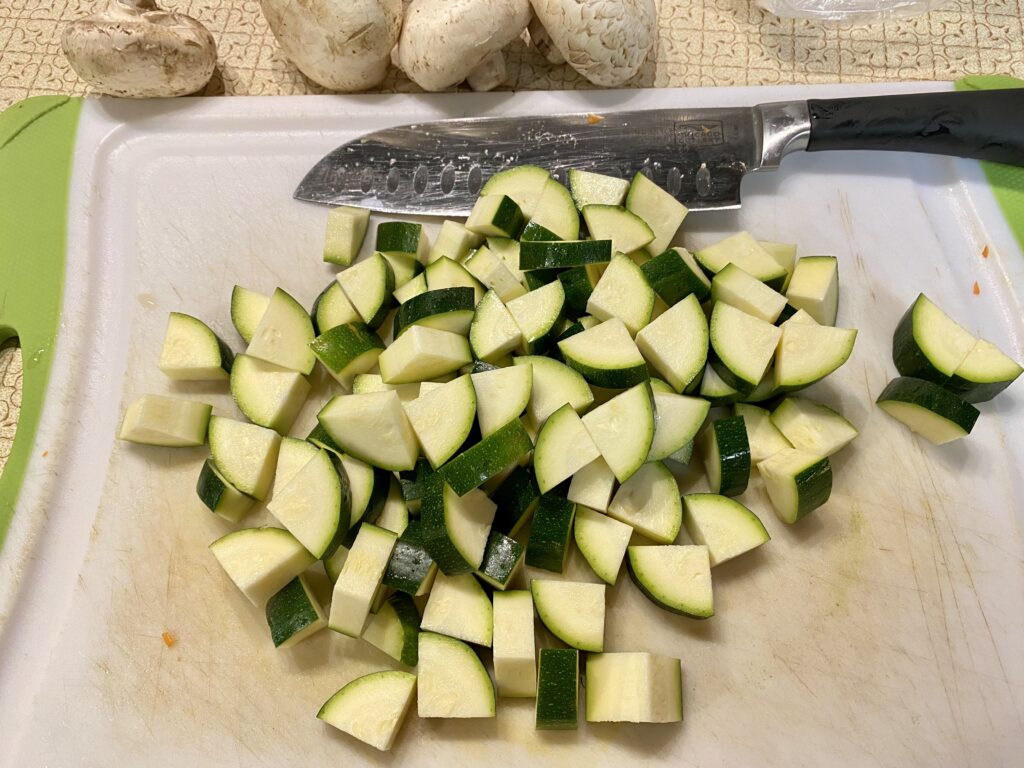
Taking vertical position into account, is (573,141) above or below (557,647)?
above

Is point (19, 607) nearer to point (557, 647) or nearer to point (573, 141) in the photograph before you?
point (557, 647)

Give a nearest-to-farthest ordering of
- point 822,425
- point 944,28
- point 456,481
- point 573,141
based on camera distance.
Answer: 1. point 456,481
2. point 822,425
3. point 573,141
4. point 944,28

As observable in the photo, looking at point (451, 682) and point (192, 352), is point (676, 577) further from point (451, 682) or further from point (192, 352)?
point (192, 352)

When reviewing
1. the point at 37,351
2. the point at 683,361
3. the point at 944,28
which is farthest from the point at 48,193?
the point at 944,28

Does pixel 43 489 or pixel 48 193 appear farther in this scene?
pixel 48 193

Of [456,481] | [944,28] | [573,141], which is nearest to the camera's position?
[456,481]

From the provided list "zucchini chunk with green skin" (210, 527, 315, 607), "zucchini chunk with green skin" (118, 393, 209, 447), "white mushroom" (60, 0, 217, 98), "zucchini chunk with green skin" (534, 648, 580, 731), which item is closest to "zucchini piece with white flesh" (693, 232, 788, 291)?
"zucchini chunk with green skin" (534, 648, 580, 731)
